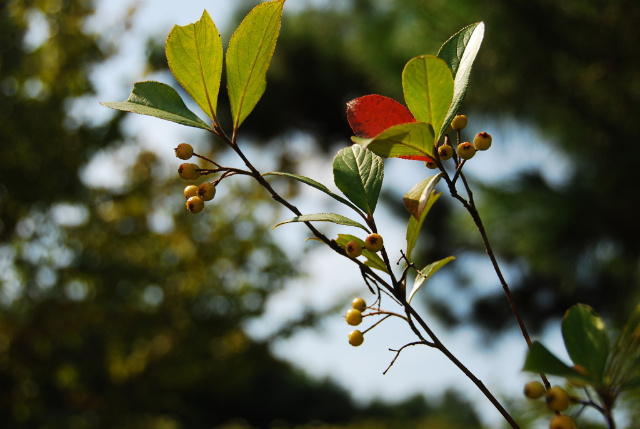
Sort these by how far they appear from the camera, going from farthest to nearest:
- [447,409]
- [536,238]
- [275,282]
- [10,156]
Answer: [447,409] → [275,282] → [10,156] → [536,238]

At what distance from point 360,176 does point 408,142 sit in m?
0.04

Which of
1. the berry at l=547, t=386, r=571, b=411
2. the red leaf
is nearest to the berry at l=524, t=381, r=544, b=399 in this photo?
the berry at l=547, t=386, r=571, b=411

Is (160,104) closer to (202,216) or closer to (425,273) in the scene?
(425,273)

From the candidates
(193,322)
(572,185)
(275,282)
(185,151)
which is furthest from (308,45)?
(185,151)

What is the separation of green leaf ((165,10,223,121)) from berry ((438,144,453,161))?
93 mm

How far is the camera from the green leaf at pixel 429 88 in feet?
0.65

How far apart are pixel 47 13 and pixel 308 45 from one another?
3.22 meters

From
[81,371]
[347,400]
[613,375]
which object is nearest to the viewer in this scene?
[613,375]

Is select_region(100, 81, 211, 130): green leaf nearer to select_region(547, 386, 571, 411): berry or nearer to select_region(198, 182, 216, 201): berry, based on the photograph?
select_region(198, 182, 216, 201): berry

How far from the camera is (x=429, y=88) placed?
21 cm

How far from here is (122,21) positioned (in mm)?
2953

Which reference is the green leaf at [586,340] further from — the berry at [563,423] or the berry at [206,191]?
the berry at [206,191]

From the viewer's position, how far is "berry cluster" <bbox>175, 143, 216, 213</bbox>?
22 centimetres

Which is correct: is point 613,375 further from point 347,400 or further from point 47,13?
point 347,400
